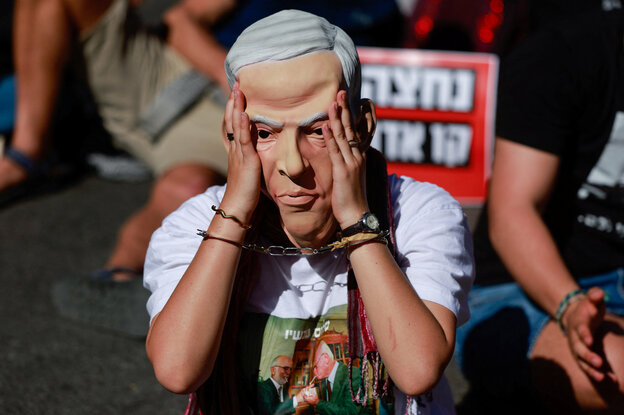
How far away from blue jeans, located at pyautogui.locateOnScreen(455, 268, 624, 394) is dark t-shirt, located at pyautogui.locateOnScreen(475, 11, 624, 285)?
0.11m

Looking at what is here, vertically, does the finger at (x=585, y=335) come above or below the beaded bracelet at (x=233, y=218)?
below

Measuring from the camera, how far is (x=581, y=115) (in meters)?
2.19

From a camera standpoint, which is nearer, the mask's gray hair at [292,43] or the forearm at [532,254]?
the mask's gray hair at [292,43]

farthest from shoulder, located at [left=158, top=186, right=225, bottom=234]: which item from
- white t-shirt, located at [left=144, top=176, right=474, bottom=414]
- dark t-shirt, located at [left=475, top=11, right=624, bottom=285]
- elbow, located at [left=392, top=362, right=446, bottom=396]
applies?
dark t-shirt, located at [left=475, top=11, right=624, bottom=285]

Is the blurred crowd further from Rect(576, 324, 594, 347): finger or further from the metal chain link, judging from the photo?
the metal chain link

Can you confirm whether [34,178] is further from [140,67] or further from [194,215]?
[194,215]

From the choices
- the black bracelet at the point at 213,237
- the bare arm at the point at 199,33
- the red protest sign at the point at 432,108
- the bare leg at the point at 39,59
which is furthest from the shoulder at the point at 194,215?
the bare leg at the point at 39,59

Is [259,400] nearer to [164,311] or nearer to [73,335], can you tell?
[164,311]

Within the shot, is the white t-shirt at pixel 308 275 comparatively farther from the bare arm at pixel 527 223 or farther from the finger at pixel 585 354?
the bare arm at pixel 527 223

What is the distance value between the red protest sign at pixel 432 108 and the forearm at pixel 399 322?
77.2 inches

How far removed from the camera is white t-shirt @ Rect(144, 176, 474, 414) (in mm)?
1478

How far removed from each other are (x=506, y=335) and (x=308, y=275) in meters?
1.00

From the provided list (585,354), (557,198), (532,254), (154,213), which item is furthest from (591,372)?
(154,213)

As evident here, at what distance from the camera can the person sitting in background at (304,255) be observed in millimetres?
1347
